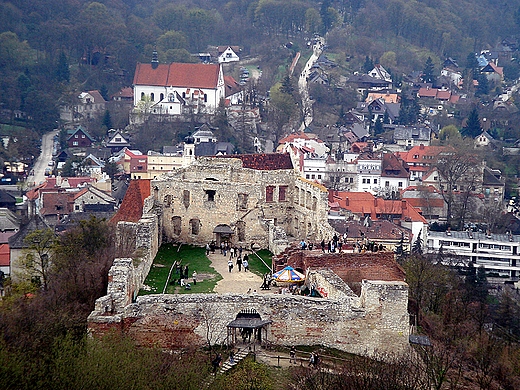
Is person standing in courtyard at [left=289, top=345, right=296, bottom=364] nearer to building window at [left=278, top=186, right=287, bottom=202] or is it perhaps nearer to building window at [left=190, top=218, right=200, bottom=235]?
building window at [left=190, top=218, right=200, bottom=235]

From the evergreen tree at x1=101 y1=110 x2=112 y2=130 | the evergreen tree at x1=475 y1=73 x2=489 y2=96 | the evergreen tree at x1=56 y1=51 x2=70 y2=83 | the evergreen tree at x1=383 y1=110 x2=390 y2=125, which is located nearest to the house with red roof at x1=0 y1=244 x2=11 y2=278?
the evergreen tree at x1=101 y1=110 x2=112 y2=130

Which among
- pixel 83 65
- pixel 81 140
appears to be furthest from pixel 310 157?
pixel 83 65

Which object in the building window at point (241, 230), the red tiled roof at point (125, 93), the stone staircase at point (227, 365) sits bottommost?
the stone staircase at point (227, 365)

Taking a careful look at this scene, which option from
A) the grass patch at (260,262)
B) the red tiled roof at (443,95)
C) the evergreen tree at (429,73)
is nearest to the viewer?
the grass patch at (260,262)

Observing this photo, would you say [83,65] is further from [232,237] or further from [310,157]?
[232,237]

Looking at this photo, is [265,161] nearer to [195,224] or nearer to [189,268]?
[195,224]

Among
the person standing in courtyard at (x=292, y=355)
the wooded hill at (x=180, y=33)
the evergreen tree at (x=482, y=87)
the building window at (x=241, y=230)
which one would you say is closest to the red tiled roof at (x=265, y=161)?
the building window at (x=241, y=230)

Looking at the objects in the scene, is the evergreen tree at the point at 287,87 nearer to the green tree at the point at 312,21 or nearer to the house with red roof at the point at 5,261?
the green tree at the point at 312,21
